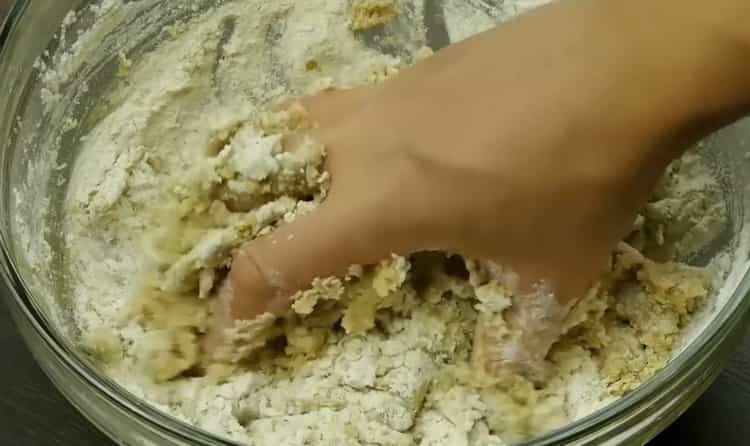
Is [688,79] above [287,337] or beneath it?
above

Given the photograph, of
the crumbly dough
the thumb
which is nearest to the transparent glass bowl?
the crumbly dough

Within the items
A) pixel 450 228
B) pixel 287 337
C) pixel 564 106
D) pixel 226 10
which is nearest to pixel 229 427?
pixel 287 337

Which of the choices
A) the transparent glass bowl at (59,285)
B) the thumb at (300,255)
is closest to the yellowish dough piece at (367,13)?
the transparent glass bowl at (59,285)

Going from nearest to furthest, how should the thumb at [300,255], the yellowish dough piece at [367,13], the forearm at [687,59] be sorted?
the forearm at [687,59], the thumb at [300,255], the yellowish dough piece at [367,13]

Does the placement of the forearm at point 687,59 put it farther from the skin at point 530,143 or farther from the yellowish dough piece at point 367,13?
the yellowish dough piece at point 367,13

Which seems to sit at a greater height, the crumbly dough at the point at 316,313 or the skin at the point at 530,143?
the skin at the point at 530,143

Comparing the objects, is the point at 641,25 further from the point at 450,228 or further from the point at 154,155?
the point at 154,155

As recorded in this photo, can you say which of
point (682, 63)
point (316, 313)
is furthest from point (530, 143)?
point (316, 313)
